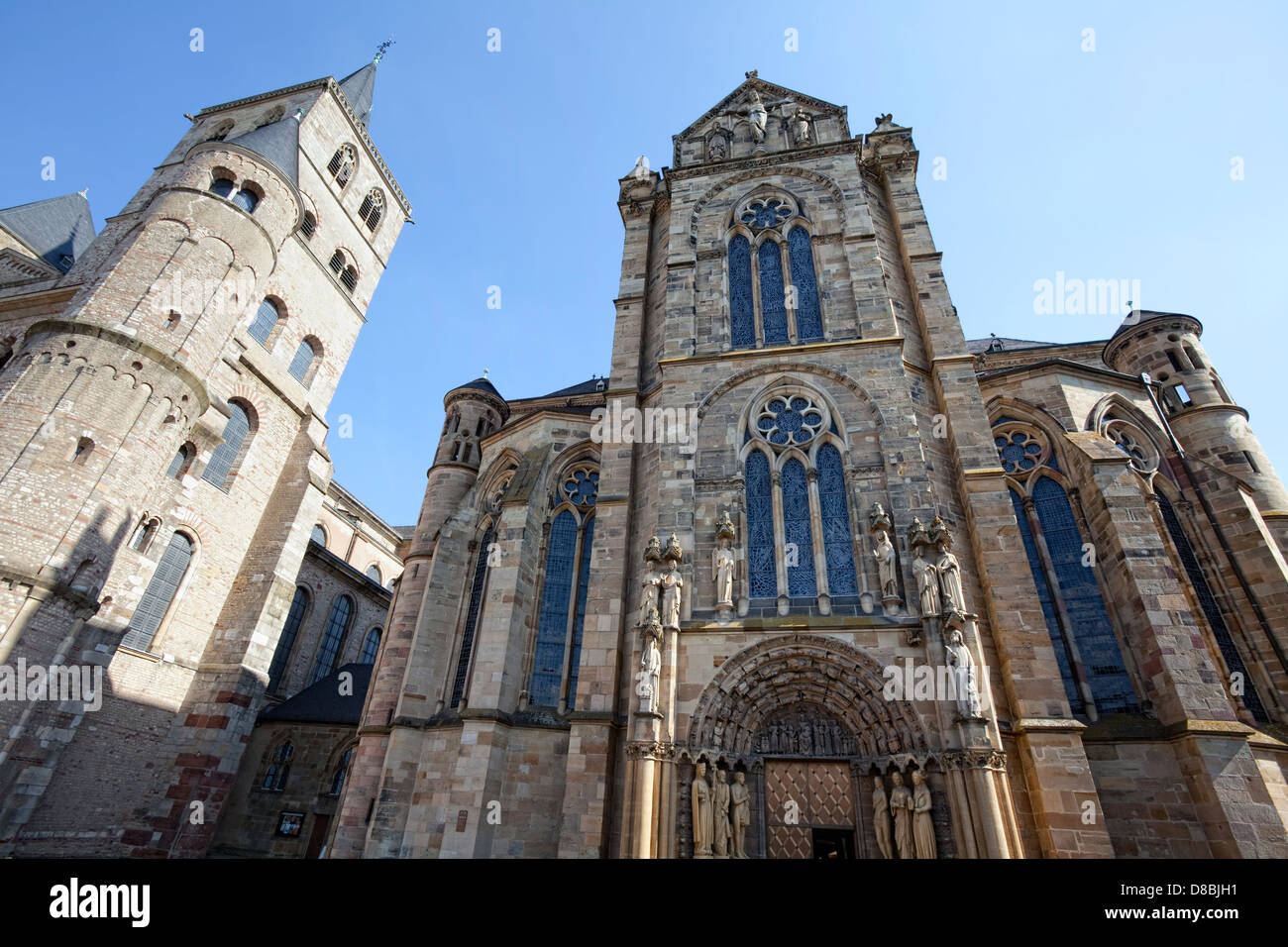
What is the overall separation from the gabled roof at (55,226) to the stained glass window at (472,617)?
2497 cm

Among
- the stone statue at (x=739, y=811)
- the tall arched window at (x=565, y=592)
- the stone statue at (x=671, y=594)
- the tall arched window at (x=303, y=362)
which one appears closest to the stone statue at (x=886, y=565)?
the stone statue at (x=671, y=594)

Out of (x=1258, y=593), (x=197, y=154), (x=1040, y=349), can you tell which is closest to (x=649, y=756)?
(x=1258, y=593)

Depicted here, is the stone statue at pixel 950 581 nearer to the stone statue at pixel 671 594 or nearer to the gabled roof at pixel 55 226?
the stone statue at pixel 671 594

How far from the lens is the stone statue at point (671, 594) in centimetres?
A: 1150

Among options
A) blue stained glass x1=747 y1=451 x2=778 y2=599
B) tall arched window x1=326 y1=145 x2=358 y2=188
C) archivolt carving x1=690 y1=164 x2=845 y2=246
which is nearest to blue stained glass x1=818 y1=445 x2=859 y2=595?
blue stained glass x1=747 y1=451 x2=778 y2=599

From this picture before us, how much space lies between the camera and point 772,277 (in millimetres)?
17094

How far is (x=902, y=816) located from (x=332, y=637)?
23.0 meters

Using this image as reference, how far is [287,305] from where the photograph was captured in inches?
969

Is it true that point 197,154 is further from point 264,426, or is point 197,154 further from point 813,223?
point 813,223

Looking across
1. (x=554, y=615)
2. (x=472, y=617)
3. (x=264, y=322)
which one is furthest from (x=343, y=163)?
(x=554, y=615)

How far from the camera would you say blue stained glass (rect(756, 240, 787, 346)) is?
16.1m

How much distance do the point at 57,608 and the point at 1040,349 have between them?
27707 mm

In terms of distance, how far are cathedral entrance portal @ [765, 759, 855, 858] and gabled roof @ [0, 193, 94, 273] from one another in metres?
34.2

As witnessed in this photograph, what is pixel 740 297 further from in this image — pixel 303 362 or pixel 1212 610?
pixel 303 362
